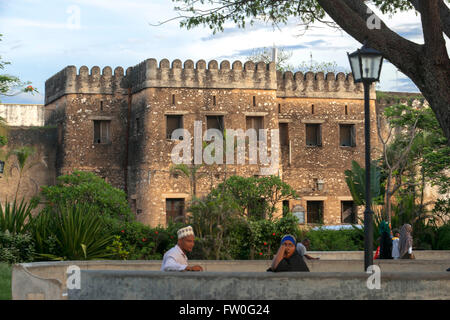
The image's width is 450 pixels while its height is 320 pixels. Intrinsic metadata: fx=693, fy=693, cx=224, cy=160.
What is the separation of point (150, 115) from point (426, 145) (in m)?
10.9

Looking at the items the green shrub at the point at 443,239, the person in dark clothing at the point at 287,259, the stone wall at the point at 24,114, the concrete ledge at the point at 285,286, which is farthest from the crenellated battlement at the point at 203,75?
the concrete ledge at the point at 285,286

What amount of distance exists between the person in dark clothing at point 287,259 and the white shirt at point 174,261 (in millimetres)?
1226

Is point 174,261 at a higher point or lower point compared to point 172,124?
lower

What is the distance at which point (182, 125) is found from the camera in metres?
28.4

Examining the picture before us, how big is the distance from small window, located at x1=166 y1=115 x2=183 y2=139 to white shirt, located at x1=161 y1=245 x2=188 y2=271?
19.7m

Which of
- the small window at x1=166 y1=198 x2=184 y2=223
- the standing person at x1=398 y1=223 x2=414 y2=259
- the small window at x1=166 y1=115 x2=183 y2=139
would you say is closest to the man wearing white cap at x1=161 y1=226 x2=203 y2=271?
the standing person at x1=398 y1=223 x2=414 y2=259

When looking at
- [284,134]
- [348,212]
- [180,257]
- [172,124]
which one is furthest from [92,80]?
[180,257]

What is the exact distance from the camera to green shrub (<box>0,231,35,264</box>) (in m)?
14.0

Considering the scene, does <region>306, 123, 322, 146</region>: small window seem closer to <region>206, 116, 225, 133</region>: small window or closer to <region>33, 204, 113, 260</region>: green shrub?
<region>206, 116, 225, 133</region>: small window

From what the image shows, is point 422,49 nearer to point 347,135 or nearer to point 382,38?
point 382,38

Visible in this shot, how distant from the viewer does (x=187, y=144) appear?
28.4 metres

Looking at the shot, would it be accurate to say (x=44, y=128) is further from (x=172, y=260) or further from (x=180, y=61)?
(x=172, y=260)

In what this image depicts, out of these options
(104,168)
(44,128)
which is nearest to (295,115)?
(104,168)

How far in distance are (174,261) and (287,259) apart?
157 centimetres
